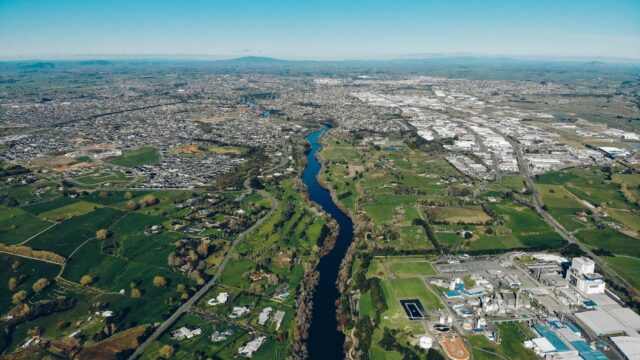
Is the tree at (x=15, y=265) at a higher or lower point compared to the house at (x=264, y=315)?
higher

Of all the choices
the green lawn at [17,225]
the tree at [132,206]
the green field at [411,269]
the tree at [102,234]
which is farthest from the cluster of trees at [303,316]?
the green lawn at [17,225]

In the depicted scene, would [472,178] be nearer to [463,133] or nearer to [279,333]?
[463,133]

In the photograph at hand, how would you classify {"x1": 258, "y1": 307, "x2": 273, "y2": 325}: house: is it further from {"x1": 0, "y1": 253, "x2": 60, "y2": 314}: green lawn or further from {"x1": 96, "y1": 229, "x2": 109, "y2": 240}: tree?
{"x1": 96, "y1": 229, "x2": 109, "y2": 240}: tree

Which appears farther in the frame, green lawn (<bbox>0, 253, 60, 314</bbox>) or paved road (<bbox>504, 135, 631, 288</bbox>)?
paved road (<bbox>504, 135, 631, 288</bbox>)

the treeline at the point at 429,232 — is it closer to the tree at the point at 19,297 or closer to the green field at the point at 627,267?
the green field at the point at 627,267

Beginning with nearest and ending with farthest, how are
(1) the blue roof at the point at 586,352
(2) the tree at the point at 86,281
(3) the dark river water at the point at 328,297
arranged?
1. (1) the blue roof at the point at 586,352
2. (3) the dark river water at the point at 328,297
3. (2) the tree at the point at 86,281

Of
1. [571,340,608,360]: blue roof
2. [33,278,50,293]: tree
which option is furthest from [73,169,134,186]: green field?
[571,340,608,360]: blue roof

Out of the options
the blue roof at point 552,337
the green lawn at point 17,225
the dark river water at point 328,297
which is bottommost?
the dark river water at point 328,297
